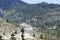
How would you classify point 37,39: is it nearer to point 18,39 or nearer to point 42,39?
point 42,39

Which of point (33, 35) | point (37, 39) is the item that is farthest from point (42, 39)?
point (33, 35)

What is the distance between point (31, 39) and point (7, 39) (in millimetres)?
10203

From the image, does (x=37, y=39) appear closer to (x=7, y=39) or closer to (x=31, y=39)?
(x=31, y=39)

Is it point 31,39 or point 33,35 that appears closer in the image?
point 31,39

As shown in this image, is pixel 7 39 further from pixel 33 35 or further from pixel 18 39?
pixel 33 35

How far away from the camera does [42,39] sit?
67500 millimetres

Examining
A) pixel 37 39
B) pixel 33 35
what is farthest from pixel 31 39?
pixel 33 35

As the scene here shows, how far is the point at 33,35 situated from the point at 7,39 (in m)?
16.5

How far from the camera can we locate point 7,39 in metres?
61.1

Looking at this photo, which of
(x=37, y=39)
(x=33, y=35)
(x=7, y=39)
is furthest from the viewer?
(x=33, y=35)

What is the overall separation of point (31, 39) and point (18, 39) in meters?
6.29

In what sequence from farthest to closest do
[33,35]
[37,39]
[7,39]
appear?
[33,35], [37,39], [7,39]

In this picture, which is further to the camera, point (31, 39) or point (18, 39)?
point (31, 39)

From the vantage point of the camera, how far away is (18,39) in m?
63.5
